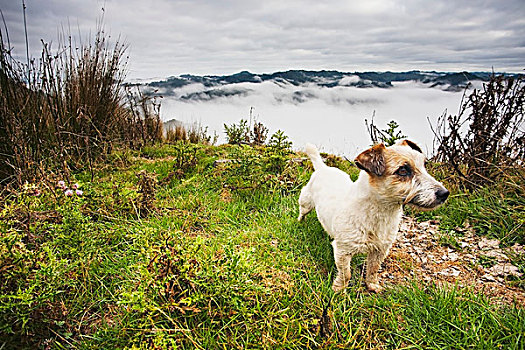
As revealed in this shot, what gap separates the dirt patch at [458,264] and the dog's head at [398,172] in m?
1.14

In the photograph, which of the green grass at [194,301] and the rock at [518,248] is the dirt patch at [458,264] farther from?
the green grass at [194,301]

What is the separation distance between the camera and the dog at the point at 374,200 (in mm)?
2713

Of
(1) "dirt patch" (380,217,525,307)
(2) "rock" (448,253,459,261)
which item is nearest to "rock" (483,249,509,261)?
(1) "dirt patch" (380,217,525,307)

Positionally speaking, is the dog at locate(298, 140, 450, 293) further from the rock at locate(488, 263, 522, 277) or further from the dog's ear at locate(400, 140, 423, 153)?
the rock at locate(488, 263, 522, 277)

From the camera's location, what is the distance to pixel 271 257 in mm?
3703

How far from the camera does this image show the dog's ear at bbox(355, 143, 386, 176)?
9.03 feet

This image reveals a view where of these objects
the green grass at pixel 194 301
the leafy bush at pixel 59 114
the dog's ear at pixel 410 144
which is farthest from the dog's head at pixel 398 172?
the leafy bush at pixel 59 114

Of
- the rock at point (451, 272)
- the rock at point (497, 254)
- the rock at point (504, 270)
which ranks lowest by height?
the rock at point (451, 272)

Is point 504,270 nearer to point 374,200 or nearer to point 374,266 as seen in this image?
point 374,266

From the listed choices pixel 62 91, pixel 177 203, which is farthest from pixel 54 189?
pixel 62 91

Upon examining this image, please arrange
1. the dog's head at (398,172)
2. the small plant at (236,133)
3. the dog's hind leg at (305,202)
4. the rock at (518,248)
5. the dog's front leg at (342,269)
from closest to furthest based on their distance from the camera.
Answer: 1. the dog's head at (398,172)
2. the dog's front leg at (342,269)
3. the rock at (518,248)
4. the dog's hind leg at (305,202)
5. the small plant at (236,133)

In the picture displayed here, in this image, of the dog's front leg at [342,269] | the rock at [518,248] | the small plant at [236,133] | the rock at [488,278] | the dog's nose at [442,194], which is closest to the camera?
the dog's nose at [442,194]

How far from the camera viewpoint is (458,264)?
12.5 feet

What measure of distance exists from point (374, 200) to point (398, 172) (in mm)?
383
